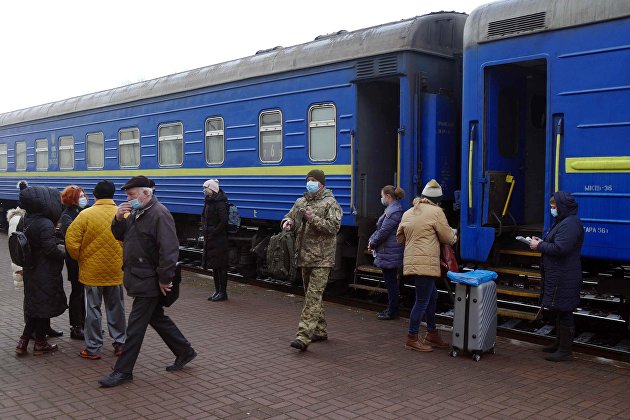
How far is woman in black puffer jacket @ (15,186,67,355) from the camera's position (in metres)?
6.50

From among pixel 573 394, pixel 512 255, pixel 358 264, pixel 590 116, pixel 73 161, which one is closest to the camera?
pixel 573 394

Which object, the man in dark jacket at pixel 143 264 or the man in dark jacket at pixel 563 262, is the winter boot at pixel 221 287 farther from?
the man in dark jacket at pixel 563 262

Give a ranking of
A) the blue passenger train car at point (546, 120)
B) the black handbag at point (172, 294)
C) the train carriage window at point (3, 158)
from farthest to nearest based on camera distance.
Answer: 1. the train carriage window at point (3, 158)
2. the blue passenger train car at point (546, 120)
3. the black handbag at point (172, 294)

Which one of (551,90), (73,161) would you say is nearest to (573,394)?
(551,90)

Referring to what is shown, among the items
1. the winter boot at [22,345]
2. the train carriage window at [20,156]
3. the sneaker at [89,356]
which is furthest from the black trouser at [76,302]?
the train carriage window at [20,156]

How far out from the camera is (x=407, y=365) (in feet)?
21.0

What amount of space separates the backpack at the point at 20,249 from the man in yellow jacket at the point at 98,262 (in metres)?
0.41

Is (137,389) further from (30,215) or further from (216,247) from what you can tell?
(216,247)

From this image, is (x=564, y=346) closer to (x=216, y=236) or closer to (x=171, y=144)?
(x=216, y=236)

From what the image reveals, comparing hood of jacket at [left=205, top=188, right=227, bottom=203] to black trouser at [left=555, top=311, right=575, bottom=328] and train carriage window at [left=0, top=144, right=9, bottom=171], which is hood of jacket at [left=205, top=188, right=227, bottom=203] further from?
train carriage window at [left=0, top=144, right=9, bottom=171]

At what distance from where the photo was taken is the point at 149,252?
19.0 ft

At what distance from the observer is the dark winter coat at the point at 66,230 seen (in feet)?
23.4

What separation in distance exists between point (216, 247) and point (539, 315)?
474cm

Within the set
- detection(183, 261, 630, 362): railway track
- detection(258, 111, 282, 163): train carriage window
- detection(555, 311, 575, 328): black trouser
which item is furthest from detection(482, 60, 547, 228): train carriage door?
detection(258, 111, 282, 163): train carriage window
